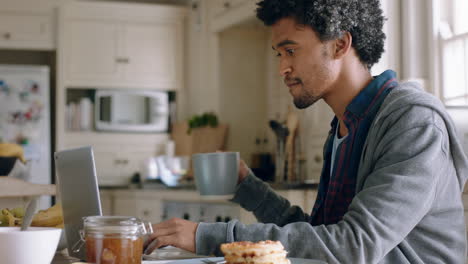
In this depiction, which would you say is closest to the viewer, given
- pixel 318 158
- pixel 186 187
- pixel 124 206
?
pixel 318 158

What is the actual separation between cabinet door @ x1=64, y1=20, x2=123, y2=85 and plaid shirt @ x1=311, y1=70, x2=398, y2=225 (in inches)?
151

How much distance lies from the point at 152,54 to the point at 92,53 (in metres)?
0.46

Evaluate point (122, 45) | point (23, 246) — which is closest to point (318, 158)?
point (122, 45)

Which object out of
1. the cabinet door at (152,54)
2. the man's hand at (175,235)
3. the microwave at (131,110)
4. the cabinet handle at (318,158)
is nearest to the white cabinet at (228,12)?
the cabinet door at (152,54)

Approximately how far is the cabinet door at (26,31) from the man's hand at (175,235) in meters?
4.16

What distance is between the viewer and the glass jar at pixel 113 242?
1011 millimetres

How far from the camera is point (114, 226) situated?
1013mm

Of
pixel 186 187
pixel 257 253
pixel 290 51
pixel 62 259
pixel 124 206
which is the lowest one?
pixel 124 206

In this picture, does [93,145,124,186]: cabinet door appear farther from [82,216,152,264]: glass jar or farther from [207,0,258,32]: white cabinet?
[82,216,152,264]: glass jar

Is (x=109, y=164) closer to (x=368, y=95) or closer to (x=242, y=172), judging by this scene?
(x=242, y=172)

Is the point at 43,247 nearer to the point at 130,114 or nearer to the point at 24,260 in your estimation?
the point at 24,260

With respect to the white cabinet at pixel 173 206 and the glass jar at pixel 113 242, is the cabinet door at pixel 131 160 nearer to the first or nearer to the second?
the white cabinet at pixel 173 206

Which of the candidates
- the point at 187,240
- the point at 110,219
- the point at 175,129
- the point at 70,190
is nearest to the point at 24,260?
the point at 110,219

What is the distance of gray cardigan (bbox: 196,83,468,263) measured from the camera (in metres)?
1.13
